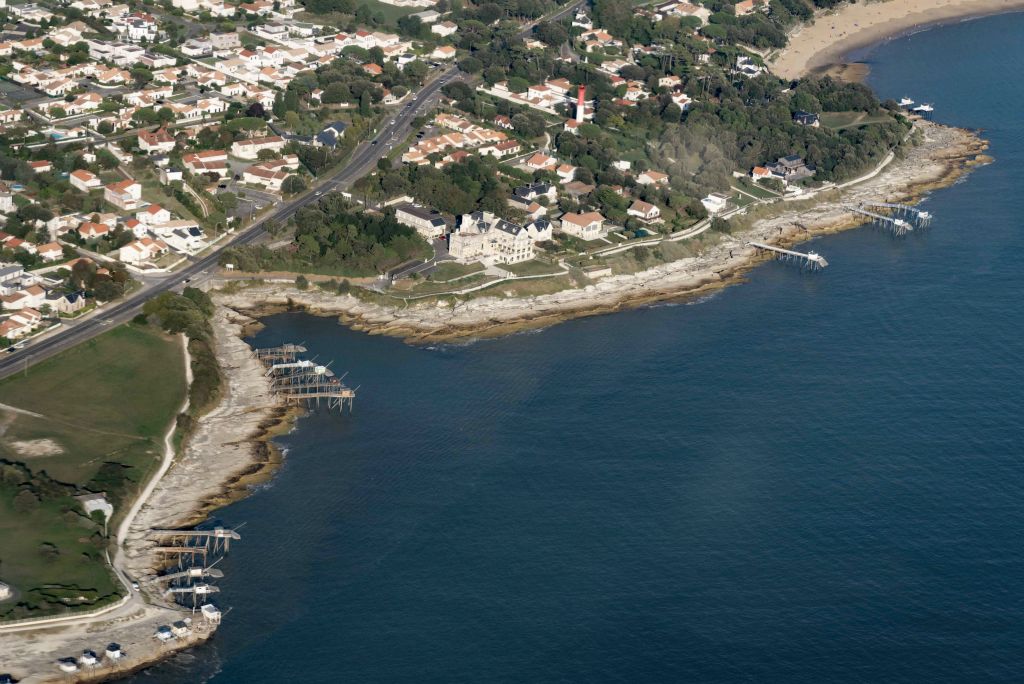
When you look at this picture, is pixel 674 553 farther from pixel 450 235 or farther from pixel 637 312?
pixel 450 235

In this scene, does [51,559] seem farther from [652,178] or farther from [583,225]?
[652,178]

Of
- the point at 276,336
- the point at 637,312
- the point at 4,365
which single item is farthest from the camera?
the point at 637,312

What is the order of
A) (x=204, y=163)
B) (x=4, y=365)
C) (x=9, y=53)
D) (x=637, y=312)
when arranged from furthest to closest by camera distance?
(x=9, y=53) → (x=204, y=163) → (x=637, y=312) → (x=4, y=365)

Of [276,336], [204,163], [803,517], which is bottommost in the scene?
[803,517]

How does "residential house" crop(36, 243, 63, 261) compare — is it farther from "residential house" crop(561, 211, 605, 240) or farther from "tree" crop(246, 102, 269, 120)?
"residential house" crop(561, 211, 605, 240)

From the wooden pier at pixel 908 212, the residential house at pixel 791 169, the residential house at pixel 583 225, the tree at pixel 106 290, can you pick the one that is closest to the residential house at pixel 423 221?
the residential house at pixel 583 225

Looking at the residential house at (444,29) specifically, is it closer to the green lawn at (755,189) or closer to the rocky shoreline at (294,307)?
the green lawn at (755,189)

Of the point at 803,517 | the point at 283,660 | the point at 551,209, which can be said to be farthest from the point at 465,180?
the point at 283,660

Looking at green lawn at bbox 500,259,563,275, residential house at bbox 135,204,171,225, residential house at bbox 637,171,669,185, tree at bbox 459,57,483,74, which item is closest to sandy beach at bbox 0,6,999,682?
green lawn at bbox 500,259,563,275

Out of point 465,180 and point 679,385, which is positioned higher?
point 465,180
